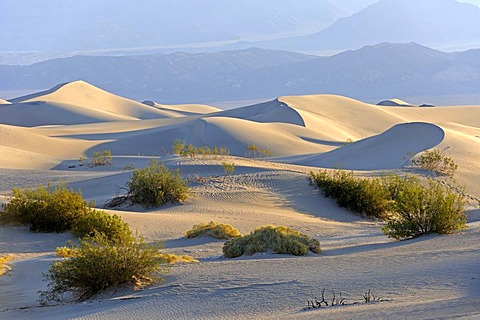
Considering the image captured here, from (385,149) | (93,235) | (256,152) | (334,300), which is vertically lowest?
(334,300)

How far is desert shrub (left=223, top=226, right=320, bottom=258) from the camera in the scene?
11.0 meters

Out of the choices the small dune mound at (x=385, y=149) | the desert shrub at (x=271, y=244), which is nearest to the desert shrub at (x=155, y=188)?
the desert shrub at (x=271, y=244)

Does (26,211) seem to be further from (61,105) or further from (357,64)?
(357,64)

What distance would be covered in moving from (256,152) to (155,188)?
22.5 meters

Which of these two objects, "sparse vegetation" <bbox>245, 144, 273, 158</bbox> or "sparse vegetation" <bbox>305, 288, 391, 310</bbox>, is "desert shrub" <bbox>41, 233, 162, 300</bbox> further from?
"sparse vegetation" <bbox>245, 144, 273, 158</bbox>

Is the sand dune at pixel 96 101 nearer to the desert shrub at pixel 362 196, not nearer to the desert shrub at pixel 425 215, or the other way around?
the desert shrub at pixel 362 196

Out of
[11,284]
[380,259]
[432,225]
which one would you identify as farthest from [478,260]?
[11,284]

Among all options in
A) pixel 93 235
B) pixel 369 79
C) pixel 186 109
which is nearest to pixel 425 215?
pixel 93 235

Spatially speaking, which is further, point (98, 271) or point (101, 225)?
point (101, 225)

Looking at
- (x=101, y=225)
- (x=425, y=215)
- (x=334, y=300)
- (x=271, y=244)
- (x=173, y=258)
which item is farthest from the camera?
(x=101, y=225)

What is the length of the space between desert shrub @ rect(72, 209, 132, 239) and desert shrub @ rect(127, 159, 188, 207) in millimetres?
3998

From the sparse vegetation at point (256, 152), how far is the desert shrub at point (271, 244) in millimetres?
27899

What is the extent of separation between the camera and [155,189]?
17.9 metres

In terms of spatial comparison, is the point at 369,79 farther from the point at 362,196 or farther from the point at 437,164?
the point at 362,196
